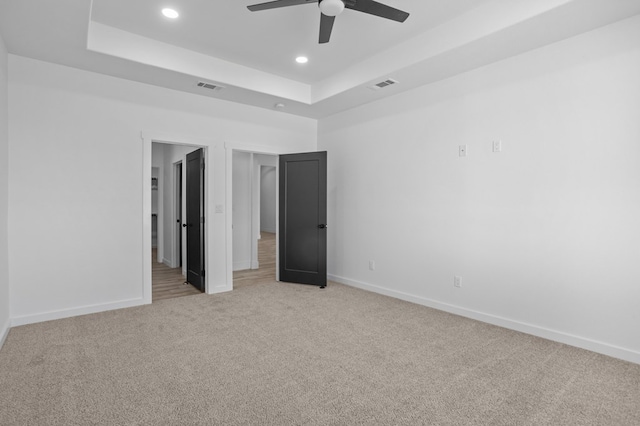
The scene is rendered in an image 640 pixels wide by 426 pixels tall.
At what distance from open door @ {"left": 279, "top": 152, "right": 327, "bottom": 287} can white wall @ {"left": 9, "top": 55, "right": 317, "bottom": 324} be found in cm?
165

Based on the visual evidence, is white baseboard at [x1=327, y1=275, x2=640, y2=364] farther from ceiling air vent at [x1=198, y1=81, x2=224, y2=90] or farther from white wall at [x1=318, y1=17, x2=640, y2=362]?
ceiling air vent at [x1=198, y1=81, x2=224, y2=90]

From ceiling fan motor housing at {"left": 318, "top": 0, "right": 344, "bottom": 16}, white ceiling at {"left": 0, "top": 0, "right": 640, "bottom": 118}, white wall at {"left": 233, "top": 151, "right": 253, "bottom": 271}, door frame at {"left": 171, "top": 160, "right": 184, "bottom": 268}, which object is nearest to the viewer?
ceiling fan motor housing at {"left": 318, "top": 0, "right": 344, "bottom": 16}

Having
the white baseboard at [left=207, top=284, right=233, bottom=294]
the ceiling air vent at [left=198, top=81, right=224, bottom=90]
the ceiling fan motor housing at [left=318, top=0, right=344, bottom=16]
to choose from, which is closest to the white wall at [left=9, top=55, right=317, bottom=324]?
the ceiling air vent at [left=198, top=81, right=224, bottom=90]

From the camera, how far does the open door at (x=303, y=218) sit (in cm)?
530

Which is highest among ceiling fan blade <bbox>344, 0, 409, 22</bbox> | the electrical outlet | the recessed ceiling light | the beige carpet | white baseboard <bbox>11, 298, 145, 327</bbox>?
the recessed ceiling light

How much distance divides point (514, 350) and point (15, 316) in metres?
4.83

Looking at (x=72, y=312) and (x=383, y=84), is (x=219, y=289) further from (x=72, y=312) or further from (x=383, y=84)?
(x=383, y=84)

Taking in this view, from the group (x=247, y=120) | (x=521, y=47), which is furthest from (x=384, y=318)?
(x=247, y=120)

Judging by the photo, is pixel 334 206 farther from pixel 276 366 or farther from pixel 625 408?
pixel 625 408

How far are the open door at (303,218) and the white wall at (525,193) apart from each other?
79 centimetres

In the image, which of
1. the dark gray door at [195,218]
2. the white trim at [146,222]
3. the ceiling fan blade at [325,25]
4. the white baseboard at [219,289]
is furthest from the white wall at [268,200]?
the ceiling fan blade at [325,25]

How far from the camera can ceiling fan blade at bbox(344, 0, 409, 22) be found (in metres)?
2.48

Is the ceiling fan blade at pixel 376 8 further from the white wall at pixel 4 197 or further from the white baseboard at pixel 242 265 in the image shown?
the white baseboard at pixel 242 265

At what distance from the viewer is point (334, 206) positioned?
5742 mm
